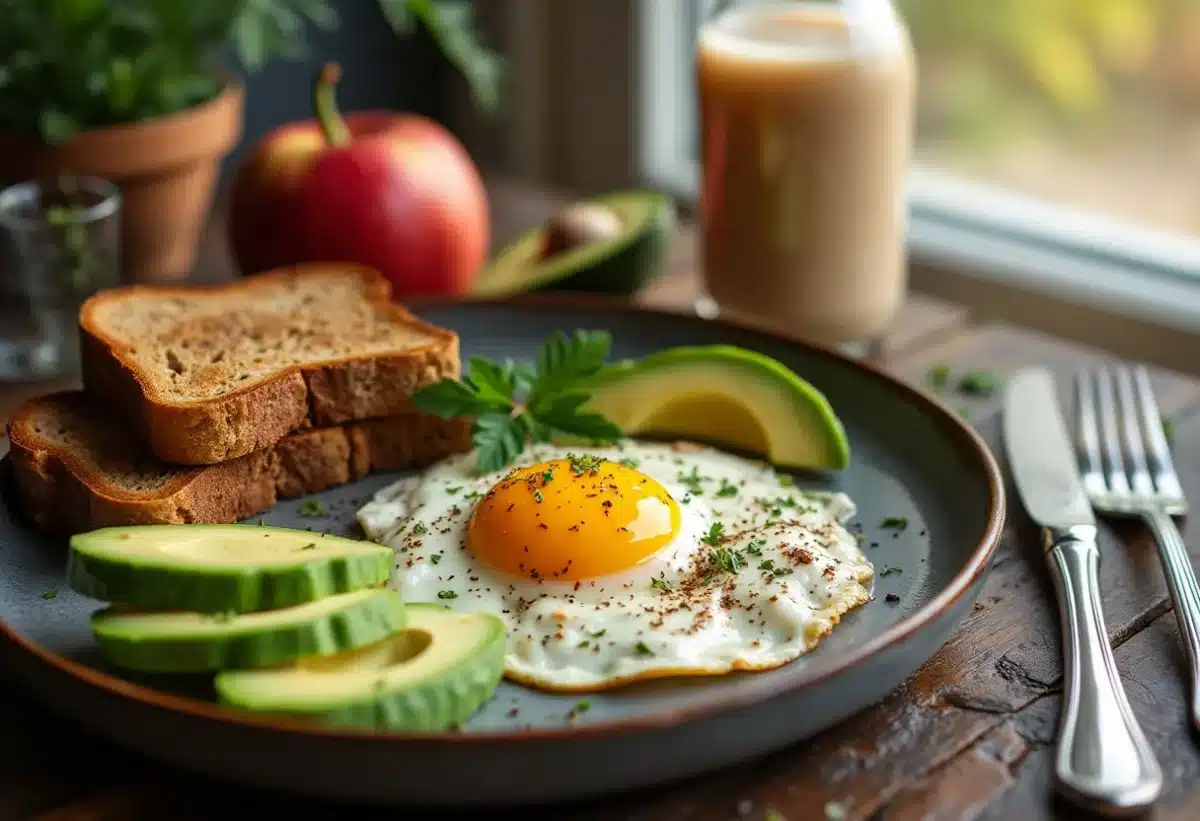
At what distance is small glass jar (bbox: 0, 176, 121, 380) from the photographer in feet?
8.14

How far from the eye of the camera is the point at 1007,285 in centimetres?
317

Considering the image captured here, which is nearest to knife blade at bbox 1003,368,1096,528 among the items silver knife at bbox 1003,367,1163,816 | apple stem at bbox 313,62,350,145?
silver knife at bbox 1003,367,1163,816

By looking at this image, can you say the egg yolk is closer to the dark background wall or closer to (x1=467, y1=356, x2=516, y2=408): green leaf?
(x1=467, y1=356, x2=516, y2=408): green leaf

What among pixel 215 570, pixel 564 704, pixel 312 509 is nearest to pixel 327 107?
pixel 312 509

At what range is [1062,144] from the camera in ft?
11.0

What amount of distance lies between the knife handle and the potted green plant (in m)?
1.97

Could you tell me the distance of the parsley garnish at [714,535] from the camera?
1.77 metres

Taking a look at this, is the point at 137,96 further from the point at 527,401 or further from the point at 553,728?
the point at 553,728

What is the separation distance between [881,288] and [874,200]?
185 mm

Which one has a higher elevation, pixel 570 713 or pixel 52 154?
pixel 52 154

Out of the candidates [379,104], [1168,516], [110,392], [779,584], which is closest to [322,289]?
[110,392]

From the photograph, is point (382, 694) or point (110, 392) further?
point (110, 392)

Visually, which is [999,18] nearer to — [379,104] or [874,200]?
[874,200]

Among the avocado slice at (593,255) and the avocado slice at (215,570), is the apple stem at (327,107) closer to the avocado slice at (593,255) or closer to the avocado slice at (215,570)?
the avocado slice at (593,255)
